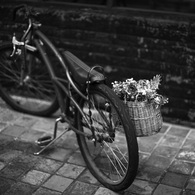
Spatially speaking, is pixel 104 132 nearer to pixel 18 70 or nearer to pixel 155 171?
pixel 155 171

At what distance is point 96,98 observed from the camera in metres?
4.09

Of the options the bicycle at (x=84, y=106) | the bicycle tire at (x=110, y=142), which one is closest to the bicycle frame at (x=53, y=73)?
the bicycle at (x=84, y=106)

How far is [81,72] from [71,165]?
1.03 metres

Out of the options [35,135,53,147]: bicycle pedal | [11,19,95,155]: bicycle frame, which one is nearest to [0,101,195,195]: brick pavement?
[35,135,53,147]: bicycle pedal

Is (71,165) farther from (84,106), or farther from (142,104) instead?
(142,104)

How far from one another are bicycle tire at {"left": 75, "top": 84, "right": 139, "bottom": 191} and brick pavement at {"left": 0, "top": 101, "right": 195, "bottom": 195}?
125 mm

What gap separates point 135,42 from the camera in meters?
5.32

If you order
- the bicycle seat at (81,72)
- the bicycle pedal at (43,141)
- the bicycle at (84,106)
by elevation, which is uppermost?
the bicycle seat at (81,72)

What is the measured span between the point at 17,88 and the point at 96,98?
2258 mm

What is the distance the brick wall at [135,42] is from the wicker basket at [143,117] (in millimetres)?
1611

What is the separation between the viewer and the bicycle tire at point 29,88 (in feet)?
17.9

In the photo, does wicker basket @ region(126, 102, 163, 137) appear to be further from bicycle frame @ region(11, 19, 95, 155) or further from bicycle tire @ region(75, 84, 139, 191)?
bicycle frame @ region(11, 19, 95, 155)

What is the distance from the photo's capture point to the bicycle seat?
3867 millimetres

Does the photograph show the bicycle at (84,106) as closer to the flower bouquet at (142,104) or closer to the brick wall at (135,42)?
the flower bouquet at (142,104)
